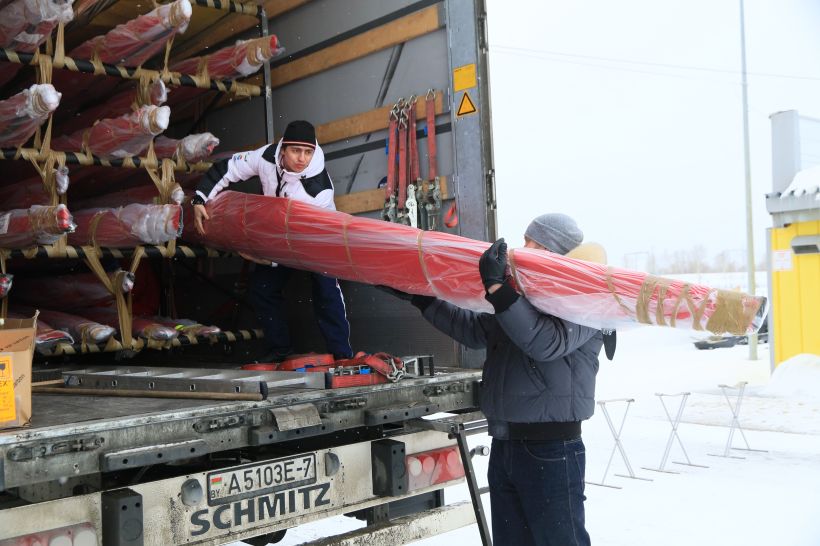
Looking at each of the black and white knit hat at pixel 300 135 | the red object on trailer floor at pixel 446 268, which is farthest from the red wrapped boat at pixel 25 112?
the black and white knit hat at pixel 300 135

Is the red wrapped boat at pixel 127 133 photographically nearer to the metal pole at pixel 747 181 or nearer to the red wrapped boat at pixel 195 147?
the red wrapped boat at pixel 195 147

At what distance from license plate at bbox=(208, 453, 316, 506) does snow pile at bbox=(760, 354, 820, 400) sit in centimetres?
989

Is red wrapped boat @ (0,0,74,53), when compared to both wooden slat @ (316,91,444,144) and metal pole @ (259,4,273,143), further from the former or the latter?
wooden slat @ (316,91,444,144)

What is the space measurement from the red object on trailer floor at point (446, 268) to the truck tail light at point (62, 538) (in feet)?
5.17

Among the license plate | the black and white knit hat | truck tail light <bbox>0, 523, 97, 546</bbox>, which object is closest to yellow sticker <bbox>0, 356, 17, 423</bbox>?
truck tail light <bbox>0, 523, 97, 546</bbox>

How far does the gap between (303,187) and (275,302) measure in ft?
2.22

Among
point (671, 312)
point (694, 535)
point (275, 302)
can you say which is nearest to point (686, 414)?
point (694, 535)

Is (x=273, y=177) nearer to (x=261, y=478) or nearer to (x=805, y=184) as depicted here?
(x=261, y=478)

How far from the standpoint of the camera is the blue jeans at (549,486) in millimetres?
2984

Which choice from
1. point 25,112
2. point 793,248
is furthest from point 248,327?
point 793,248

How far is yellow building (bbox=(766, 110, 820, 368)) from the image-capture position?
1106 centimetres

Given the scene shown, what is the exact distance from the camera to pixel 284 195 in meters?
4.43

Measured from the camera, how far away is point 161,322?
4.92 m

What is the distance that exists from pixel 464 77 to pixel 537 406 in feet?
5.14
